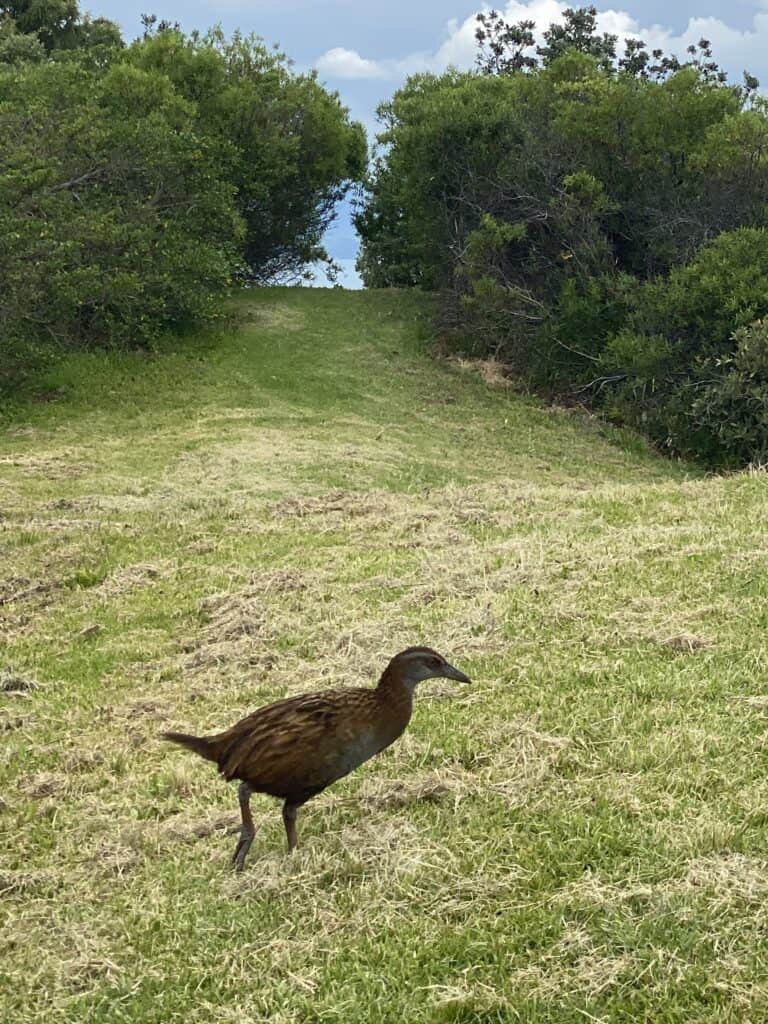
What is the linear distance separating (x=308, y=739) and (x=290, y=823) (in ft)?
1.44

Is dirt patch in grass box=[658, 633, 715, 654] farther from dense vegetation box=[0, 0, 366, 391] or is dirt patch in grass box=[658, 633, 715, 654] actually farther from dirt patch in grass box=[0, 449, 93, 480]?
dense vegetation box=[0, 0, 366, 391]

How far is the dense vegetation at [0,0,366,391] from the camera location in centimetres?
1989

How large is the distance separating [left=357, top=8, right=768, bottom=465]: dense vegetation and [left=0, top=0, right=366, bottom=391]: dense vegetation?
5.07 m

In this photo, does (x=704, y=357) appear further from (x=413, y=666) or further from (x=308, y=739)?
(x=308, y=739)

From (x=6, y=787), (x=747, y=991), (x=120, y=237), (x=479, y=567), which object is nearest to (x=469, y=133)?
(x=120, y=237)

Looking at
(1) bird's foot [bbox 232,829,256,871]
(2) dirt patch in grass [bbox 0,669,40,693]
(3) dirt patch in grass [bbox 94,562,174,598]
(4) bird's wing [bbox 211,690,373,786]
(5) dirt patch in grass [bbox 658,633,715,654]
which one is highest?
(5) dirt patch in grass [bbox 658,633,715,654]

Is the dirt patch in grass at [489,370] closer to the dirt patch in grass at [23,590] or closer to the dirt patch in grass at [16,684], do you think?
the dirt patch in grass at [23,590]

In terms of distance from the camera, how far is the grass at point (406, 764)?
3.13 metres

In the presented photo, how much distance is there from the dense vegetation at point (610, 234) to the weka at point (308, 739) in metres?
16.6

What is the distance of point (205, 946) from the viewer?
133 inches

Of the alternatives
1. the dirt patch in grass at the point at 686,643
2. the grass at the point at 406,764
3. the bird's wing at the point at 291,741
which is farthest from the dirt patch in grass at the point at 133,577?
the bird's wing at the point at 291,741

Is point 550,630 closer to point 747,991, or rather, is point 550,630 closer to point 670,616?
point 670,616

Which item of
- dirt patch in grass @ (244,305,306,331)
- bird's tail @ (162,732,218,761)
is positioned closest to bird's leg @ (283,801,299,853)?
bird's tail @ (162,732,218,761)

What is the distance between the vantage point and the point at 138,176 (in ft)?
76.3
